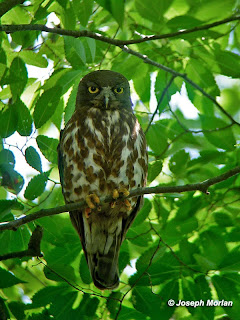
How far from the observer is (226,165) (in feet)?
12.8

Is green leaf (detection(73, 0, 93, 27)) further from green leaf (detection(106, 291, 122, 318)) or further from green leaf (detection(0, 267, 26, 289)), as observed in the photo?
green leaf (detection(106, 291, 122, 318))

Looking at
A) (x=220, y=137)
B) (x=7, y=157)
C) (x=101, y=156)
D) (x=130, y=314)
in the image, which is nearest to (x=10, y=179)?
(x=7, y=157)

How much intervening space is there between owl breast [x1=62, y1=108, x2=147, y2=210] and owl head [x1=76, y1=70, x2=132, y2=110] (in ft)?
0.99

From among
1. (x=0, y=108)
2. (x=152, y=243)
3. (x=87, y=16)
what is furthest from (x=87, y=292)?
(x=87, y=16)

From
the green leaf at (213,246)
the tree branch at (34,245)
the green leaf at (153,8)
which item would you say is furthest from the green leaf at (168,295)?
the green leaf at (153,8)

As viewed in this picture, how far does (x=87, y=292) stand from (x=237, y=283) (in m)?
1.26

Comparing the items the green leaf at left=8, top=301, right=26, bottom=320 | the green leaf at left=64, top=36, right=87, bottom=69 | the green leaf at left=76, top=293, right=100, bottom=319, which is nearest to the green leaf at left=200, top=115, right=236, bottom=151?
the green leaf at left=64, top=36, right=87, bottom=69

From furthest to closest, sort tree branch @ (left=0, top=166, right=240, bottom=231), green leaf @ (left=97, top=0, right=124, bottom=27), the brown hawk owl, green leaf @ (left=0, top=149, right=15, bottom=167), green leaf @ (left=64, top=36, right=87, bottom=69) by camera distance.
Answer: the brown hawk owl
green leaf @ (left=64, top=36, right=87, bottom=69)
green leaf @ (left=0, top=149, right=15, bottom=167)
tree branch @ (left=0, top=166, right=240, bottom=231)
green leaf @ (left=97, top=0, right=124, bottom=27)

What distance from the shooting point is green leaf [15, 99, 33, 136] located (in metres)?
3.41

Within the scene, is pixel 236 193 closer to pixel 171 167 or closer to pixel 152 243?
pixel 171 167

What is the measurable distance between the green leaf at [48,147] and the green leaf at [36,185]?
29cm

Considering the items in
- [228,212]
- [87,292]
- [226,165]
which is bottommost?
[87,292]

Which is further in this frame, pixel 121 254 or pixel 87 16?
pixel 121 254
